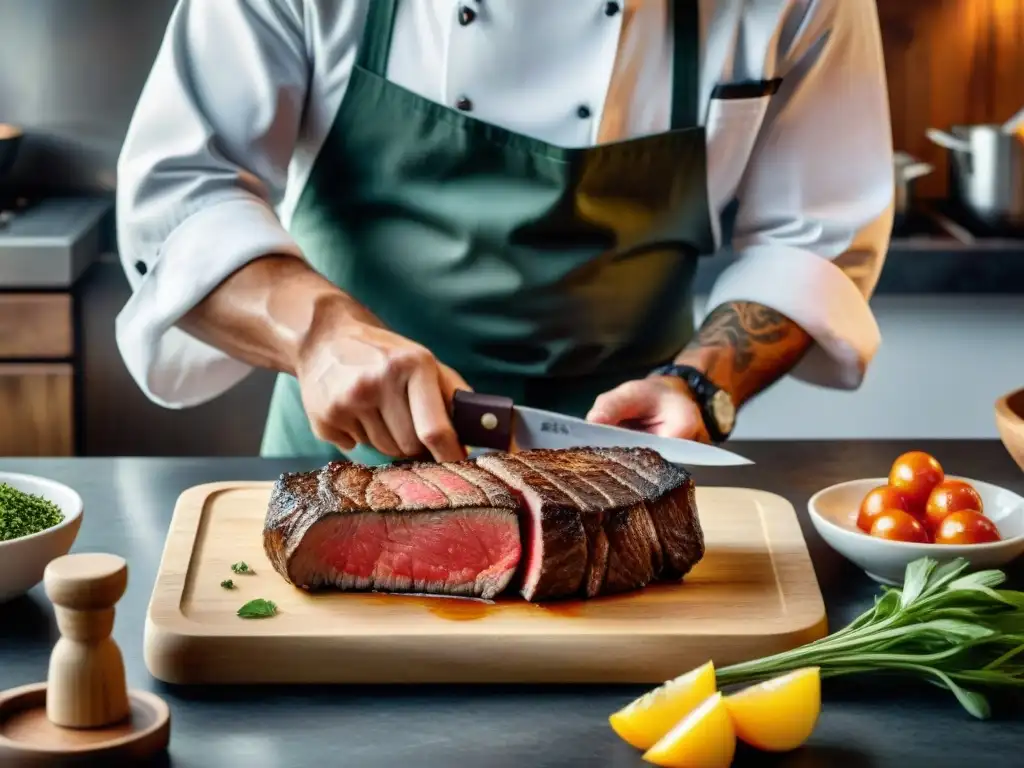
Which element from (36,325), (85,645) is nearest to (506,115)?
(85,645)

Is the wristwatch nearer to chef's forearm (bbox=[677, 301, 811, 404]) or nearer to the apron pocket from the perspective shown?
chef's forearm (bbox=[677, 301, 811, 404])

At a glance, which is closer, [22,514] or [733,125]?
[22,514]

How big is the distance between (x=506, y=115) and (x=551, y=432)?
0.46 meters

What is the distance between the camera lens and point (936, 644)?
3.84ft

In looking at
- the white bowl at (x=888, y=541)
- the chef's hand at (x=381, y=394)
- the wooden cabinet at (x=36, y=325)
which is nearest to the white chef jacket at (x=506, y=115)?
the chef's hand at (x=381, y=394)

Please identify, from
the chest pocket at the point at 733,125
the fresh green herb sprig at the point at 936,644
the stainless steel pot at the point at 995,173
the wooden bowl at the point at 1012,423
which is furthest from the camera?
the stainless steel pot at the point at 995,173

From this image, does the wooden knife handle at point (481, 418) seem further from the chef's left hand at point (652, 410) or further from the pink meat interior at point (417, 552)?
the pink meat interior at point (417, 552)

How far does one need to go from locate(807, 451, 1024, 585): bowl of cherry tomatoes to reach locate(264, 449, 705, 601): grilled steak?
0.55 ft

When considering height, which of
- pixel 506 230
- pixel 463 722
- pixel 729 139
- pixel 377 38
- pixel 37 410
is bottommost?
pixel 37 410

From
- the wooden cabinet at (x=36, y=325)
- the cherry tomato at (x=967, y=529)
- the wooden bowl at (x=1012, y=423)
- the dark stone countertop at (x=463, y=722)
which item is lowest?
the wooden cabinet at (x=36, y=325)

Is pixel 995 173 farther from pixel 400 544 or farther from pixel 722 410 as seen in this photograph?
pixel 400 544

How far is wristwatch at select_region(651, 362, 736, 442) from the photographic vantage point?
1.78 meters

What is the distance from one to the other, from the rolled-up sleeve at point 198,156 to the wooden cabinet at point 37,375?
3.70 ft

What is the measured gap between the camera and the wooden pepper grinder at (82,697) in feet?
3.28
